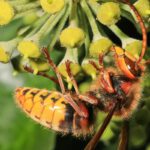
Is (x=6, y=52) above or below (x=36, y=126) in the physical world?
above

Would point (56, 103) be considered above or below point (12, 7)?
below

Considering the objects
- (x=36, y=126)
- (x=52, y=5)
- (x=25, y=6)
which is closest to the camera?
(x=52, y=5)

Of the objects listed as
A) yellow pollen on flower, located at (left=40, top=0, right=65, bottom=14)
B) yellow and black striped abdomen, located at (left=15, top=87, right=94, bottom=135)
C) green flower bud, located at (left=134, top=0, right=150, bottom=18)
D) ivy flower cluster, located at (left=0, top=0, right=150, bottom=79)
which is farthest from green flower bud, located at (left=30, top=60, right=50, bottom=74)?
green flower bud, located at (left=134, top=0, right=150, bottom=18)

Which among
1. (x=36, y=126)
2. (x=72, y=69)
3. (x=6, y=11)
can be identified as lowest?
(x=36, y=126)

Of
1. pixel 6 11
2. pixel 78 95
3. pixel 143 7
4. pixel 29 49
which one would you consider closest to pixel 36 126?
pixel 78 95

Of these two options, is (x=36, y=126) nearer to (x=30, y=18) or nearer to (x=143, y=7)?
(x=30, y=18)

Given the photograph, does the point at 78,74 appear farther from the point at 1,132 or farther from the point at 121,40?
the point at 1,132

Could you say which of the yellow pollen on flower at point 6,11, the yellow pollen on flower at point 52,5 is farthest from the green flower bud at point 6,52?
the yellow pollen on flower at point 52,5

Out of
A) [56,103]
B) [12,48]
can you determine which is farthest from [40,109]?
[12,48]
